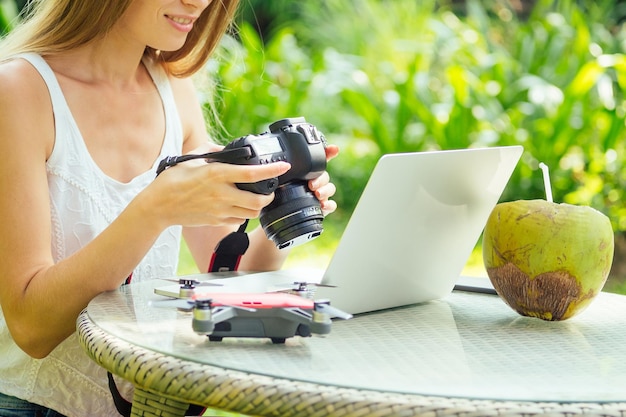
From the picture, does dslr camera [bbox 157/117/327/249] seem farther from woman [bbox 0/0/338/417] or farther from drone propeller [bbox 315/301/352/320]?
drone propeller [bbox 315/301/352/320]

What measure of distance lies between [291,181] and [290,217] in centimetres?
5

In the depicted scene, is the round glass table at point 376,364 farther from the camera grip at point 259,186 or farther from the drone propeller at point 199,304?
the camera grip at point 259,186

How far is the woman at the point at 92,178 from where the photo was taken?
4.04ft

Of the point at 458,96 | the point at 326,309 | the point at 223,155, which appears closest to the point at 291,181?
the point at 223,155

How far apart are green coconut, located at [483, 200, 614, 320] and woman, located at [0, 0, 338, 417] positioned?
25 cm

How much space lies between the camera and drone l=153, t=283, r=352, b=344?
99 centimetres

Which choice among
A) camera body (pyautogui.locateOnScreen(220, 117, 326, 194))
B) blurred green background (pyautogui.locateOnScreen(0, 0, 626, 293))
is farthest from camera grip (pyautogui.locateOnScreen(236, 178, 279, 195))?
blurred green background (pyautogui.locateOnScreen(0, 0, 626, 293))

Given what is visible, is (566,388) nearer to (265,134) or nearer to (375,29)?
(265,134)

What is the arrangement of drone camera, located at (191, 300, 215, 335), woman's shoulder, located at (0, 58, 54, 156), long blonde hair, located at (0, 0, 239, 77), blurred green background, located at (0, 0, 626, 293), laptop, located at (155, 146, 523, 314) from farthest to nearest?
1. blurred green background, located at (0, 0, 626, 293)
2. long blonde hair, located at (0, 0, 239, 77)
3. woman's shoulder, located at (0, 58, 54, 156)
4. laptop, located at (155, 146, 523, 314)
5. drone camera, located at (191, 300, 215, 335)

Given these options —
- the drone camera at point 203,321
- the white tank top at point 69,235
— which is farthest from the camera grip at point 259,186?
the white tank top at point 69,235

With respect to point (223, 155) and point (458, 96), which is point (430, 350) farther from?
point (458, 96)

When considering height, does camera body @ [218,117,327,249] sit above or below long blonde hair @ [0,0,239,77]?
below

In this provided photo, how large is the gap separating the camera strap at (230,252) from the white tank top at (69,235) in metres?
0.14

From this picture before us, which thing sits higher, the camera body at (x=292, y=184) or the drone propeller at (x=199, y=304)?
the camera body at (x=292, y=184)
